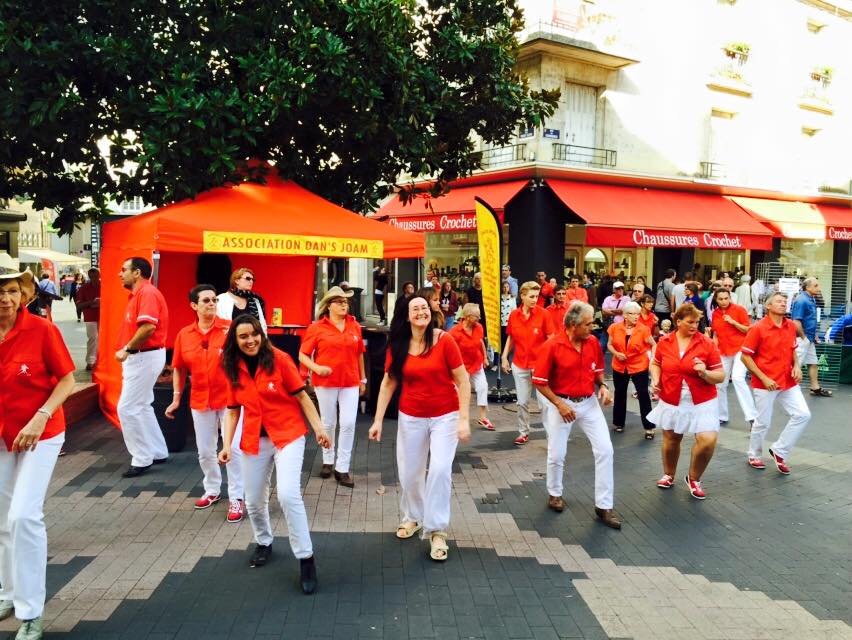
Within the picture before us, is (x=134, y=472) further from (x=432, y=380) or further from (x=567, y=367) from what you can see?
(x=567, y=367)

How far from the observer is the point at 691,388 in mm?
6062

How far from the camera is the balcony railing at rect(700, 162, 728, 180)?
2005 cm

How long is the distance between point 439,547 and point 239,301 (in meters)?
3.12

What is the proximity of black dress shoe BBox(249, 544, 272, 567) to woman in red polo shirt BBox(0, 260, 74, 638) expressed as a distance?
1292mm

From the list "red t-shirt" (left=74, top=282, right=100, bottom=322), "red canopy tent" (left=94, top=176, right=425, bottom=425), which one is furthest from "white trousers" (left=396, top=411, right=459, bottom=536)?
"red t-shirt" (left=74, top=282, right=100, bottom=322)

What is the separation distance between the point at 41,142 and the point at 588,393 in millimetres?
7616

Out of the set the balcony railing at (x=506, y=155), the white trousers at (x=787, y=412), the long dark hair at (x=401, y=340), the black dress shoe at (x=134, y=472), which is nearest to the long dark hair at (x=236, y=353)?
the long dark hair at (x=401, y=340)

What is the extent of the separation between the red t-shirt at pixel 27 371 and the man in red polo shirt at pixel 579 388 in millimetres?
3524

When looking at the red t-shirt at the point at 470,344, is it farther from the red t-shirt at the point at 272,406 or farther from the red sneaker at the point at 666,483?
the red t-shirt at the point at 272,406

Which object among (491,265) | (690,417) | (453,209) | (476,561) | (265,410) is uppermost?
(453,209)

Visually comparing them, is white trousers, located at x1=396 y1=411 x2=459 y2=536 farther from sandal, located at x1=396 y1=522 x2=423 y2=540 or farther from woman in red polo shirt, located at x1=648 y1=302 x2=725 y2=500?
woman in red polo shirt, located at x1=648 y1=302 x2=725 y2=500

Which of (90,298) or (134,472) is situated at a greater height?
(90,298)

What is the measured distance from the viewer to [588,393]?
564cm

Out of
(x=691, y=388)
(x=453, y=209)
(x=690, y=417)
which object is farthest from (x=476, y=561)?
(x=453, y=209)
